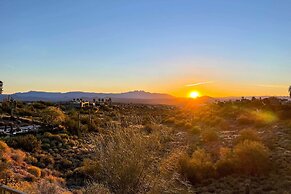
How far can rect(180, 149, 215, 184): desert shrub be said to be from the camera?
24.0 metres

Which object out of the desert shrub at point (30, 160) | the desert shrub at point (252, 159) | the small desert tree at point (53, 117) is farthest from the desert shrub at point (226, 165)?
the small desert tree at point (53, 117)

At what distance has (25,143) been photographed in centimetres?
3059

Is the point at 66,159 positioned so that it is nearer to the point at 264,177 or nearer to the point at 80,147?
the point at 80,147

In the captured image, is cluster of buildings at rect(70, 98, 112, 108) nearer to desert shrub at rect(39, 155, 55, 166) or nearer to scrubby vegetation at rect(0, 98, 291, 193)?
scrubby vegetation at rect(0, 98, 291, 193)

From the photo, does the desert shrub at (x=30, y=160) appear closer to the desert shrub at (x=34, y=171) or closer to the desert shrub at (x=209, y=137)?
the desert shrub at (x=34, y=171)

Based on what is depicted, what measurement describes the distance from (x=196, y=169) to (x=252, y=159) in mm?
3566

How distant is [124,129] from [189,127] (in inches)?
1240

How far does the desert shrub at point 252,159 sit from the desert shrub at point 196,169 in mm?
1862

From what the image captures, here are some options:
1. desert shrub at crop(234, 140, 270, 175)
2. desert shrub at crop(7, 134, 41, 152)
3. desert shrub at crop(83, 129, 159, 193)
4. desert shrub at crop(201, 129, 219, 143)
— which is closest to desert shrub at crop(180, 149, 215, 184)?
desert shrub at crop(234, 140, 270, 175)

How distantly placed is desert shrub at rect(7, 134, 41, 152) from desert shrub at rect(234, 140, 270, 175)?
15206 millimetres

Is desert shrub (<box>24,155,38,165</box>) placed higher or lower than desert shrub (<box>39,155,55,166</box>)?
higher

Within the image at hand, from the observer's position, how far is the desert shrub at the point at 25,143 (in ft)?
98.8

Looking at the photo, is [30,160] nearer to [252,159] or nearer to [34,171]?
[34,171]

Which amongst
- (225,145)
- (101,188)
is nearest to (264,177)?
(225,145)
